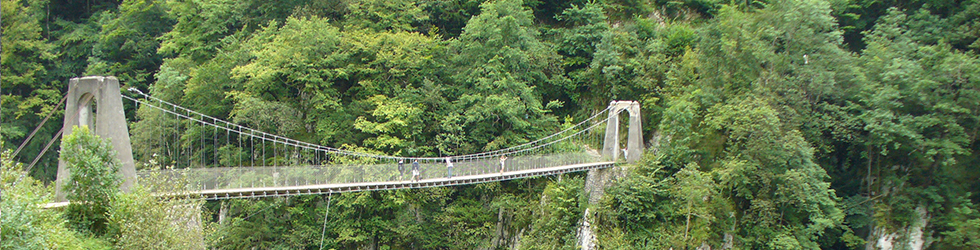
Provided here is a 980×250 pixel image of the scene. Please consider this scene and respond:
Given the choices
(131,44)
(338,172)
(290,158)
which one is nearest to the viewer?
(338,172)

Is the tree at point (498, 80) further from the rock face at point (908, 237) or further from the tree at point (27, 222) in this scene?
the tree at point (27, 222)

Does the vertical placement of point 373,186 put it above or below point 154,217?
above

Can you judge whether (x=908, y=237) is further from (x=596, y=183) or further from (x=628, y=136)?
(x=596, y=183)

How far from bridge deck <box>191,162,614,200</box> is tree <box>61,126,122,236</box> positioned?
1.52 meters

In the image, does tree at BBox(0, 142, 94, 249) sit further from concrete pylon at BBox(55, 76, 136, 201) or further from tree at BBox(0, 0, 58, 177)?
tree at BBox(0, 0, 58, 177)

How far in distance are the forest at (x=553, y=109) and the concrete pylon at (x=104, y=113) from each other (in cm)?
88

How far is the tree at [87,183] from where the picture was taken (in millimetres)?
12594

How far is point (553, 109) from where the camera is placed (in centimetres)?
2198

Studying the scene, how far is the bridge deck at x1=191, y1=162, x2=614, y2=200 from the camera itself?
14.6 m

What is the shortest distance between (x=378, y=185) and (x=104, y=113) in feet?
17.8

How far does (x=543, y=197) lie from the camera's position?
1856 cm

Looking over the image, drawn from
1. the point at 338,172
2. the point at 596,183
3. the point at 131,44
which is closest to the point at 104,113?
the point at 338,172

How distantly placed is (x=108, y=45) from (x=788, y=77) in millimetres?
21310

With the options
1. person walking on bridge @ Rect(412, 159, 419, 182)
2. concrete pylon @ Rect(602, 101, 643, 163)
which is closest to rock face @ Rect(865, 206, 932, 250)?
concrete pylon @ Rect(602, 101, 643, 163)
